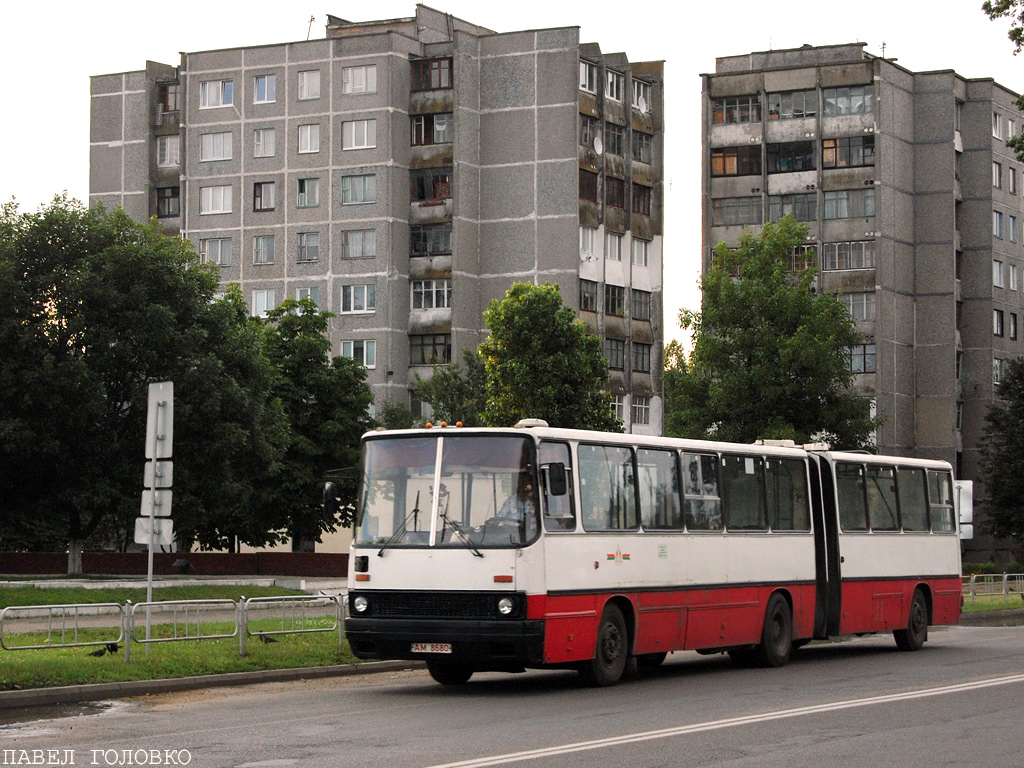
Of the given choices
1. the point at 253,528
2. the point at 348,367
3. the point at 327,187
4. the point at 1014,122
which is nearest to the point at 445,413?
the point at 348,367

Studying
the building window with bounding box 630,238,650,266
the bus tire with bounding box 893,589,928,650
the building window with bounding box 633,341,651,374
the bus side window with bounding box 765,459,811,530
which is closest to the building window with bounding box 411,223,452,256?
the building window with bounding box 630,238,650,266

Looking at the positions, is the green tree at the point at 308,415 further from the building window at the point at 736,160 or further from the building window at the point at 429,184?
the building window at the point at 736,160

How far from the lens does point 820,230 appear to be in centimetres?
8869

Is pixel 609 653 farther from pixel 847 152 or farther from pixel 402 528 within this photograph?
pixel 847 152

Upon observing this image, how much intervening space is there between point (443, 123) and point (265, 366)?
3157 centimetres

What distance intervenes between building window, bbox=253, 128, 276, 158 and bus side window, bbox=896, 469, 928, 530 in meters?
59.6

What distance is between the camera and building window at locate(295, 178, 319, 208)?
8156cm

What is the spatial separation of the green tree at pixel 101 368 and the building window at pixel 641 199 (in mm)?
36732

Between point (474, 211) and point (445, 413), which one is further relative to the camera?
point (474, 211)

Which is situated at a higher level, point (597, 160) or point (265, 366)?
point (597, 160)

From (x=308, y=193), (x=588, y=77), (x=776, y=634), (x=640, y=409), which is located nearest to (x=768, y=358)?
(x=640, y=409)

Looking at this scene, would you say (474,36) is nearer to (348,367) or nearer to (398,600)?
(348,367)

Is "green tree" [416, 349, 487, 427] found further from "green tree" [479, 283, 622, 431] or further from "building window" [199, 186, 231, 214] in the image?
"building window" [199, 186, 231, 214]

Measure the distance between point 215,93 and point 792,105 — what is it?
31.0 m
